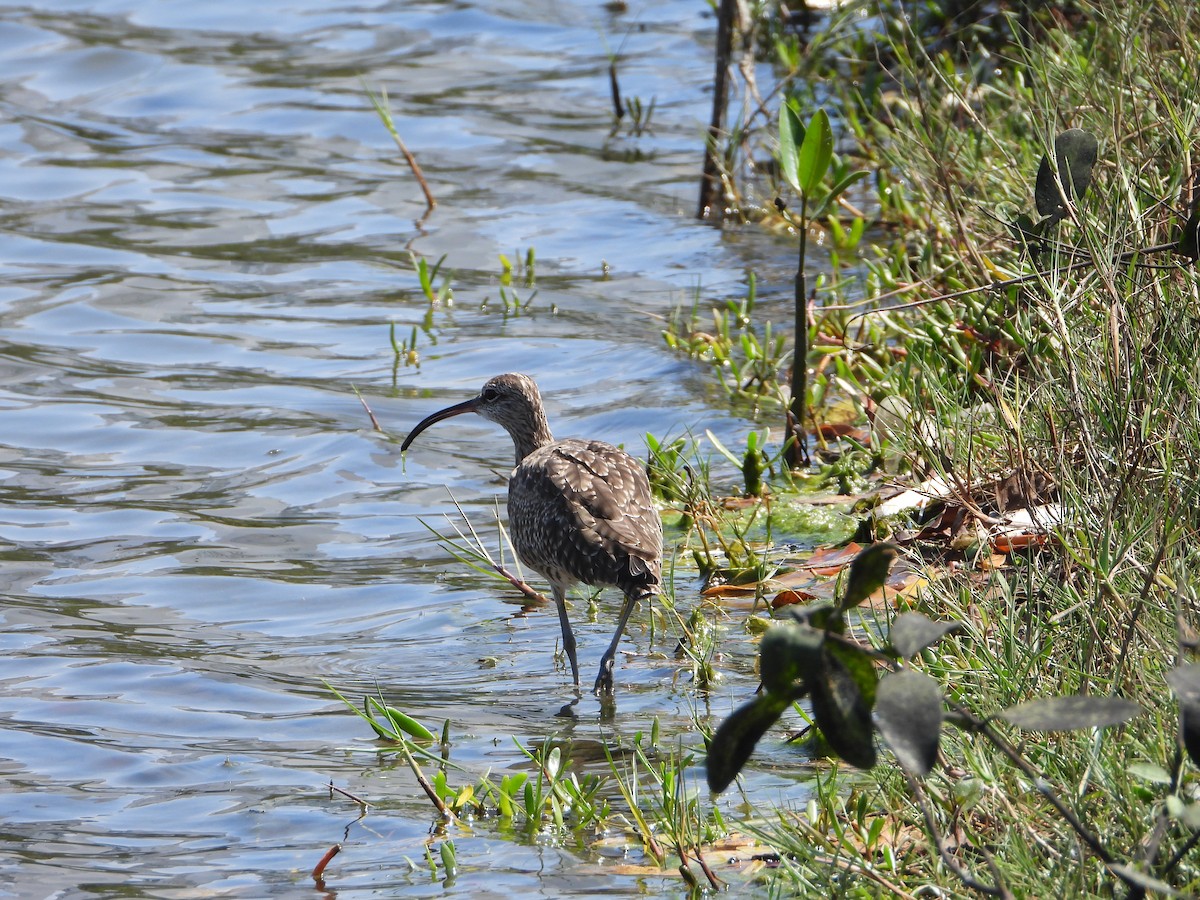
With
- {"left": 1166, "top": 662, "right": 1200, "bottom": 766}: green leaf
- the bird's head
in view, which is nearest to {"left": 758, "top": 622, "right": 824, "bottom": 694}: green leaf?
{"left": 1166, "top": 662, "right": 1200, "bottom": 766}: green leaf

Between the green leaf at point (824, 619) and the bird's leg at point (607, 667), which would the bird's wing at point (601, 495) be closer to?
the bird's leg at point (607, 667)

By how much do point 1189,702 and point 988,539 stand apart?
221 cm

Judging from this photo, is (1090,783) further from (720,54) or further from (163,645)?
(720,54)

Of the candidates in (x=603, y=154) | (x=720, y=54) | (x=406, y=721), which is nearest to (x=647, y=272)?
(x=720, y=54)

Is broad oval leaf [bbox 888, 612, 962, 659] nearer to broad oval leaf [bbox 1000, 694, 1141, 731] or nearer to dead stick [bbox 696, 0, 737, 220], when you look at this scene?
broad oval leaf [bbox 1000, 694, 1141, 731]

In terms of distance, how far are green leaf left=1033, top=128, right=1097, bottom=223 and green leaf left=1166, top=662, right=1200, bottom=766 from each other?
2.81m

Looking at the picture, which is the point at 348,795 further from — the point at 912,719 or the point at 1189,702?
the point at 1189,702

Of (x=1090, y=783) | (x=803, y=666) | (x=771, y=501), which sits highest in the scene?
(x=803, y=666)

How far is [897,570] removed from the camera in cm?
633

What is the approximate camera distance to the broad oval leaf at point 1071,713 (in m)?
3.13

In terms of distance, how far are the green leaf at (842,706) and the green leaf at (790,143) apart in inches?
185

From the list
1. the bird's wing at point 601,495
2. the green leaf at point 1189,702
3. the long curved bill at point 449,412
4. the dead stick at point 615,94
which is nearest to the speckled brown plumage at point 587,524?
the bird's wing at point 601,495

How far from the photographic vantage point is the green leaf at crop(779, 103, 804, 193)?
7.63 m

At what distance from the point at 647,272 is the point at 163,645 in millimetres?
5565
